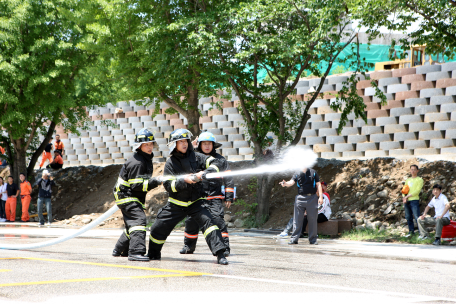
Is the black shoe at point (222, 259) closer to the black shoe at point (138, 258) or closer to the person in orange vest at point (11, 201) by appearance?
the black shoe at point (138, 258)

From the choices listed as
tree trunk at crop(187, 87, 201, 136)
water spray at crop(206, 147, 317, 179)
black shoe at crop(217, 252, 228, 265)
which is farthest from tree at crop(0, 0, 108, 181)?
black shoe at crop(217, 252, 228, 265)

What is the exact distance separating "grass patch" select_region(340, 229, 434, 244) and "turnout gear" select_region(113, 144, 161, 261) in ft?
23.9

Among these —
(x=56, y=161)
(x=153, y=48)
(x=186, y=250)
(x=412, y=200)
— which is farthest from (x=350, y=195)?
(x=56, y=161)

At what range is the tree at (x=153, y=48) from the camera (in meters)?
14.8

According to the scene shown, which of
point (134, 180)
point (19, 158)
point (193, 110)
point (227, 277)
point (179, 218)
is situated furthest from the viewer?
point (19, 158)

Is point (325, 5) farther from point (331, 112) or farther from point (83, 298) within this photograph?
point (83, 298)

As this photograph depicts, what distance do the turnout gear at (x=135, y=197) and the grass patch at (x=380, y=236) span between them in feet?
23.9

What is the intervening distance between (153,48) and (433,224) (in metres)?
8.95

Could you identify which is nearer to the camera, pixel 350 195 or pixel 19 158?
pixel 350 195

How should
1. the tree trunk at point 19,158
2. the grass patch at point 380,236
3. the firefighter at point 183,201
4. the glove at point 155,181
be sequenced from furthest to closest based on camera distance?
the tree trunk at point 19,158 < the grass patch at point 380,236 < the firefighter at point 183,201 < the glove at point 155,181

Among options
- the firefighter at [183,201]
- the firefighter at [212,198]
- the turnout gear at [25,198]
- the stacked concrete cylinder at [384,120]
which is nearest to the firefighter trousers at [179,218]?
the firefighter at [183,201]

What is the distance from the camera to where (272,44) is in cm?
1402

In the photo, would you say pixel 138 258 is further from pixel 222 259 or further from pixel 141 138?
pixel 141 138

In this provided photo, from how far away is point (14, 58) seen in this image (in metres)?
19.5
